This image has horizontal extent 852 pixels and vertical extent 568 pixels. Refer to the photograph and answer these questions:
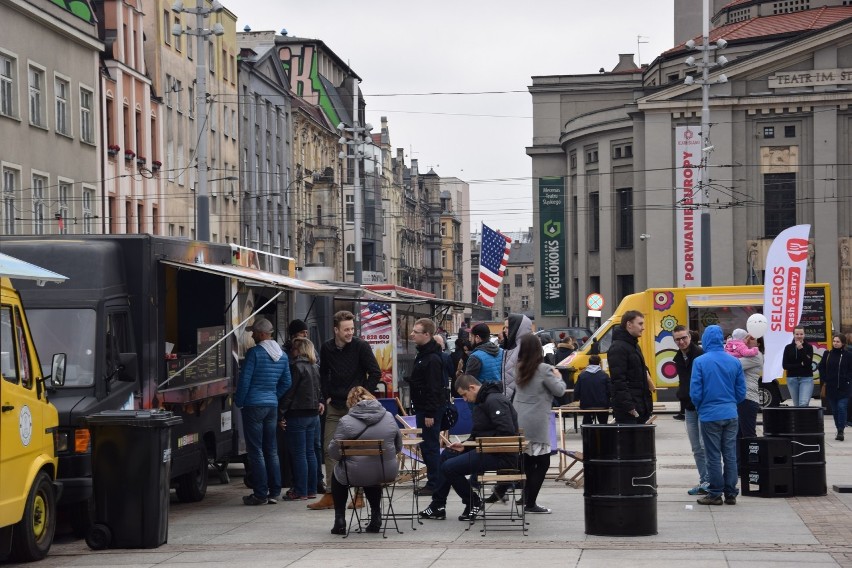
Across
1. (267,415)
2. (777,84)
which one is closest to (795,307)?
(267,415)

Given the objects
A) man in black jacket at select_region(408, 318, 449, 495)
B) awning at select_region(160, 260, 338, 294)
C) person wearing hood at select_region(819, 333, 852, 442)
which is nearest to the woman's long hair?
man in black jacket at select_region(408, 318, 449, 495)

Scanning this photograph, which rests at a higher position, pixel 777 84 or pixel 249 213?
pixel 777 84

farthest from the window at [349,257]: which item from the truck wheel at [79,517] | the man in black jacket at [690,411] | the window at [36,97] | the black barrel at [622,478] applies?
the black barrel at [622,478]

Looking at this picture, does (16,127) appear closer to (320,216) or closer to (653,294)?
(653,294)

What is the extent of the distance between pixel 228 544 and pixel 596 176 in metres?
67.4

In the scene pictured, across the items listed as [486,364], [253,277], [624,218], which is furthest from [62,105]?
[624,218]

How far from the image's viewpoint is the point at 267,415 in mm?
16297

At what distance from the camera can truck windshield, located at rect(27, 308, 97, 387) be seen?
1404 cm

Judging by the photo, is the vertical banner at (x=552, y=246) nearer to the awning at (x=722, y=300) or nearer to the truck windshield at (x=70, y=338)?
the awning at (x=722, y=300)

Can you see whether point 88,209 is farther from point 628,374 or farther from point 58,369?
point 58,369

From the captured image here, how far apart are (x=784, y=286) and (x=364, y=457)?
38.0 ft

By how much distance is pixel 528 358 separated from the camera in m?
14.3

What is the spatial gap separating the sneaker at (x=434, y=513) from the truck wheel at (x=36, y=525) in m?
3.76

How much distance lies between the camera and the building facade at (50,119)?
39.5 meters
